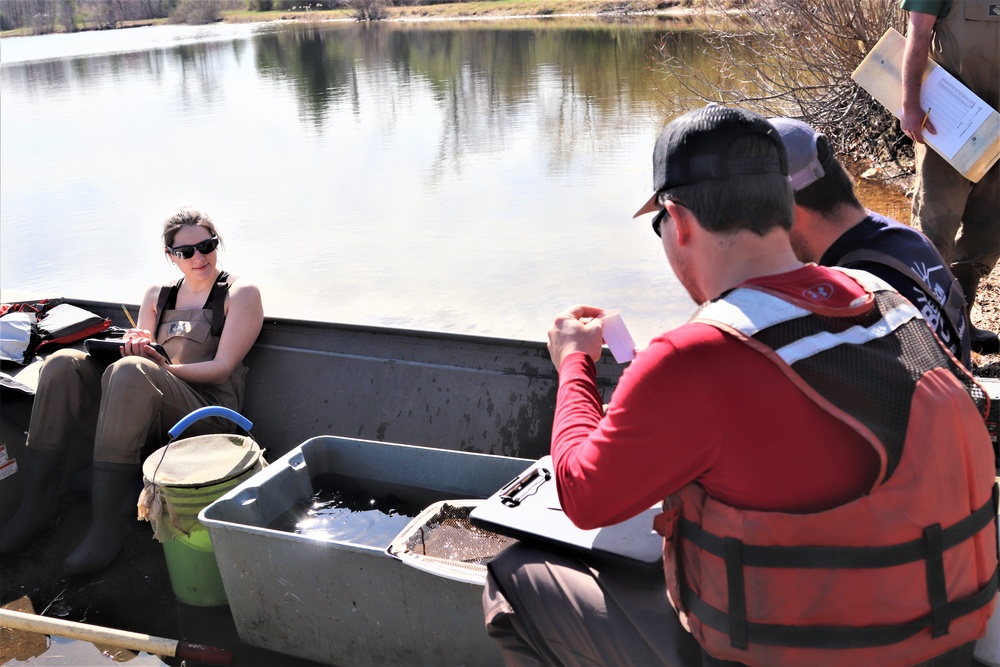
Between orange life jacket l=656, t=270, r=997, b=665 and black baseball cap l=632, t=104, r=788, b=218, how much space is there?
0.23m

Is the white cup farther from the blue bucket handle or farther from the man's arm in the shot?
the man's arm

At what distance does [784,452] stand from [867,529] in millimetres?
175

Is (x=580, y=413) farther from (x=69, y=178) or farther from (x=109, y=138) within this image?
(x=109, y=138)

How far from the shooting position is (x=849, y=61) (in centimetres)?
818

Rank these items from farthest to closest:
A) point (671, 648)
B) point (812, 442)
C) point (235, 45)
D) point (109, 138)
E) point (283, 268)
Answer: point (235, 45) → point (109, 138) → point (283, 268) → point (671, 648) → point (812, 442)

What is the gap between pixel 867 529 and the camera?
1.41 meters

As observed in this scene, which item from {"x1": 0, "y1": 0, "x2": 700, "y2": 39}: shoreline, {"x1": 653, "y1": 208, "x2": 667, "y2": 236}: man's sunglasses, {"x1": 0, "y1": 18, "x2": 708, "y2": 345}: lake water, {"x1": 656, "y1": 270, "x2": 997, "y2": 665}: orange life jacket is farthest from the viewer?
{"x1": 0, "y1": 0, "x2": 700, "y2": 39}: shoreline

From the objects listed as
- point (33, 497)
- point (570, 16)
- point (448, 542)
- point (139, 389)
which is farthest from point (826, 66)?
point (570, 16)

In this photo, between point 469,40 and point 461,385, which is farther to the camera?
point 469,40

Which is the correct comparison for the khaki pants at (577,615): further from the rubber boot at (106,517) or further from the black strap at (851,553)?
the rubber boot at (106,517)

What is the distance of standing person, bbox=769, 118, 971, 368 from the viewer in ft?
6.87

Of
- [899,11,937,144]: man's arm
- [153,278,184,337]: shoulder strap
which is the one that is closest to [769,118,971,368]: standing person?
[899,11,937,144]: man's arm

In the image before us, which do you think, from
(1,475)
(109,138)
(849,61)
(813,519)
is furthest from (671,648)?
(109,138)

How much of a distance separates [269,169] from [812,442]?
12289 mm
